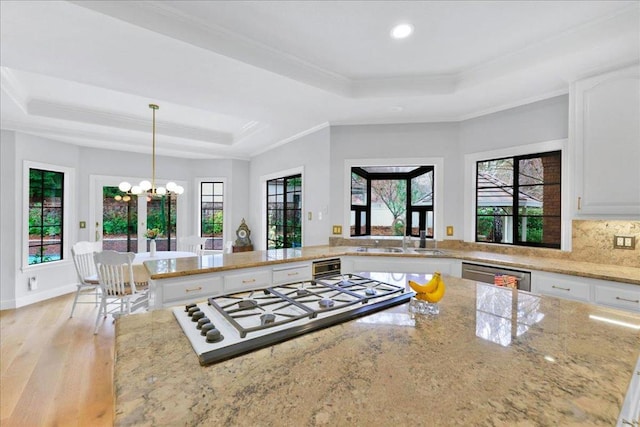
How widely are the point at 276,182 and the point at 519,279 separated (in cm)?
391

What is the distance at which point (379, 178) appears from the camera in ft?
13.1

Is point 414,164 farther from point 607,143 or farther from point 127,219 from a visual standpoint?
point 127,219

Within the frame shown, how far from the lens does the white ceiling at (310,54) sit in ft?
6.11

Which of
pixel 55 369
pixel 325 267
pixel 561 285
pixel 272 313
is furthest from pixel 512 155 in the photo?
pixel 55 369

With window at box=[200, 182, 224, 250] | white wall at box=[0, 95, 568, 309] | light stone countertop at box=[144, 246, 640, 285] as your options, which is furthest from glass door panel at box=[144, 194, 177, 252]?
light stone countertop at box=[144, 246, 640, 285]

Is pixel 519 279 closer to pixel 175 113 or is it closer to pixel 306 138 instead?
pixel 306 138

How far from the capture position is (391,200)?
3.98 metres

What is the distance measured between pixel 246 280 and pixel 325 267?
874 mm

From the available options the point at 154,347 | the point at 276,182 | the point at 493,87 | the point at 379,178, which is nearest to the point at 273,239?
the point at 276,182

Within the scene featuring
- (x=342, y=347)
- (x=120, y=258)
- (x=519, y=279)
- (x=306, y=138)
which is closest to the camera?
(x=342, y=347)

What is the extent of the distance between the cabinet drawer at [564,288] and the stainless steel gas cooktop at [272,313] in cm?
175

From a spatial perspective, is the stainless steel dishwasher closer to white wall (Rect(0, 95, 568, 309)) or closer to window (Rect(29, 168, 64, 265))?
white wall (Rect(0, 95, 568, 309))

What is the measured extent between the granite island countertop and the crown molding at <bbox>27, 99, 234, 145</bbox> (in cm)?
397

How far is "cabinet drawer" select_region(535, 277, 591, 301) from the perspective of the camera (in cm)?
215
